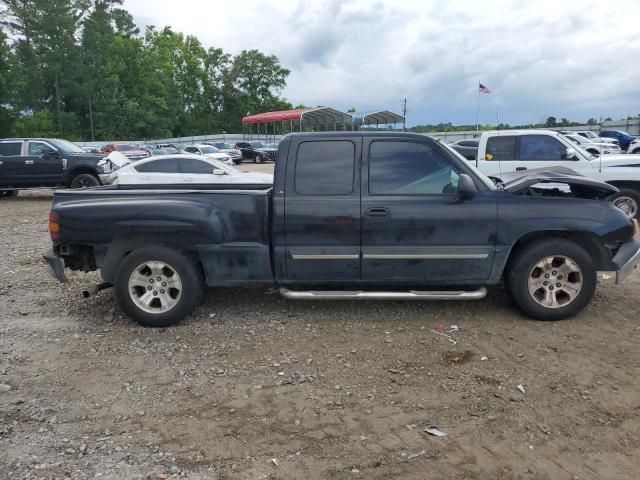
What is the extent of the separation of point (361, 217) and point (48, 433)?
9.41ft

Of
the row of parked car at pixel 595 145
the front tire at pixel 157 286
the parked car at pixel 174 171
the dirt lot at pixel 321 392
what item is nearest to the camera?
the dirt lot at pixel 321 392

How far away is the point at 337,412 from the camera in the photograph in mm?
3299

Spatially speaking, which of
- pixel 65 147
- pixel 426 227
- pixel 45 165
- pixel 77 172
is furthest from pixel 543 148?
pixel 45 165

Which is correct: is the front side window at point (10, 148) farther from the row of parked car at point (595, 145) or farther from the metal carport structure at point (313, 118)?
the metal carport structure at point (313, 118)

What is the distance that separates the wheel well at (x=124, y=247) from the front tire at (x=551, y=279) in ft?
9.78

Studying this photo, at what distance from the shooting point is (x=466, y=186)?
14.5 feet

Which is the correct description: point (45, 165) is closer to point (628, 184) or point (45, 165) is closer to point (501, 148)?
point (501, 148)

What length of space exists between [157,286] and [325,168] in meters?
1.90

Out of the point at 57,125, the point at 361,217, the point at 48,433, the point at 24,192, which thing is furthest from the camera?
the point at 57,125

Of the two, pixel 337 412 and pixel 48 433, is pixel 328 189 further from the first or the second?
pixel 48 433

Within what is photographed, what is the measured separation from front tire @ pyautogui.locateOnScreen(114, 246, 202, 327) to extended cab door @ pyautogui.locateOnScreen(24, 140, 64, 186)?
11.6 m

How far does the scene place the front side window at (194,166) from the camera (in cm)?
1186

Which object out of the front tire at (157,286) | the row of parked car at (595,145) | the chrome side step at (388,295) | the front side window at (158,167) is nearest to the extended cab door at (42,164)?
A: the front side window at (158,167)

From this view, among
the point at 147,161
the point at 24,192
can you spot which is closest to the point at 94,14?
the point at 24,192
